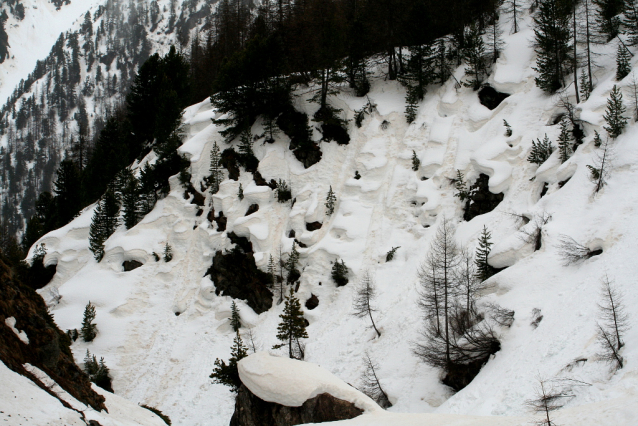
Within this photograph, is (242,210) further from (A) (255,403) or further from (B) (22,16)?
(B) (22,16)

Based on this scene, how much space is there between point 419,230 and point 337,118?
12.7 meters

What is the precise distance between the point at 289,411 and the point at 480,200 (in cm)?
1780

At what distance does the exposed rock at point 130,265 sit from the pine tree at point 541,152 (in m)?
27.1

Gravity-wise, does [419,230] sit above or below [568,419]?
below

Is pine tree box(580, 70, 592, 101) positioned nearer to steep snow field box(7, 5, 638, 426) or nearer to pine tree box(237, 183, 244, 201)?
steep snow field box(7, 5, 638, 426)

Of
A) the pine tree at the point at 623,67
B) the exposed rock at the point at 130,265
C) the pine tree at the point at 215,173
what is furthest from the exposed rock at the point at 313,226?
the pine tree at the point at 623,67

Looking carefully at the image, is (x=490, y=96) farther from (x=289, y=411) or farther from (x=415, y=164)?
(x=289, y=411)

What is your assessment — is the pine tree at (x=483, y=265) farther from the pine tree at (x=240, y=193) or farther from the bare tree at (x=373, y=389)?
the pine tree at (x=240, y=193)

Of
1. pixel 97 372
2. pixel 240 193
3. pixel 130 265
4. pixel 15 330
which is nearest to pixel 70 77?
pixel 130 265

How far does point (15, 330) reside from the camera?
9.09 meters

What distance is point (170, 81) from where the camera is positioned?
40094mm

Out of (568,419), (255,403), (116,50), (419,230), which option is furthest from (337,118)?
(116,50)

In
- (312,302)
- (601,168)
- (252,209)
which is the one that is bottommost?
(312,302)

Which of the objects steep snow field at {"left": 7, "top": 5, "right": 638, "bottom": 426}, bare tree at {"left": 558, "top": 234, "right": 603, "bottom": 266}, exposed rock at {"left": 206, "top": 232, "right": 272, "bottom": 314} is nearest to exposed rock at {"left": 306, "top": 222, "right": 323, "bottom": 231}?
steep snow field at {"left": 7, "top": 5, "right": 638, "bottom": 426}
